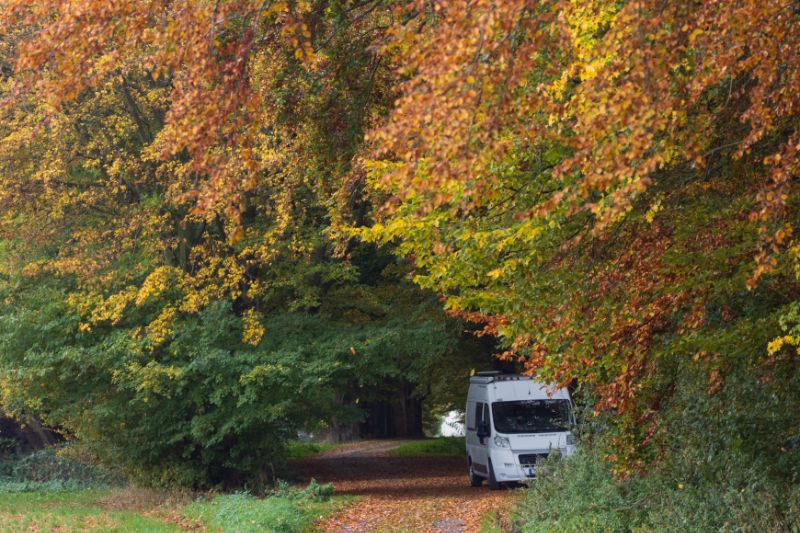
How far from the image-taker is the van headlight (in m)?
20.9

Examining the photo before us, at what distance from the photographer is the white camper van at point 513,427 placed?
2092cm

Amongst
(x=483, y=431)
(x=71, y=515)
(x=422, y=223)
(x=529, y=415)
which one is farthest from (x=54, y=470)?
(x=422, y=223)

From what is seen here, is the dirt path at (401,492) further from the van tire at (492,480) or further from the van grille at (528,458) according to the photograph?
the van grille at (528,458)

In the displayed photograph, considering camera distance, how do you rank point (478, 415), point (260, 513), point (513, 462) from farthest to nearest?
1. point (478, 415)
2. point (513, 462)
3. point (260, 513)

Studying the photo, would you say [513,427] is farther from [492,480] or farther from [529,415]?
[492,480]

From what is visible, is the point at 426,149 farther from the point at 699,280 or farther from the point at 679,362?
the point at 679,362

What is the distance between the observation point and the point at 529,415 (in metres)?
21.8

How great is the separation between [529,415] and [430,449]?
1639 centimetres

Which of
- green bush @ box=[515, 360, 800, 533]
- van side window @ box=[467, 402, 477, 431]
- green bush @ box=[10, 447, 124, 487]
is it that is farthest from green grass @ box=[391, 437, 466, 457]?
green bush @ box=[515, 360, 800, 533]

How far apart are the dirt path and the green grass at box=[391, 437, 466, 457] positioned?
636 millimetres

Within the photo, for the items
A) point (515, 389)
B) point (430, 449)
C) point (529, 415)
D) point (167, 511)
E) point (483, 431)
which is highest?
point (515, 389)

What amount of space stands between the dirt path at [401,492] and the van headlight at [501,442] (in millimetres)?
976

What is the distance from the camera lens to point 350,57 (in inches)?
479

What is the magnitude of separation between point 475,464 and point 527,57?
56.9ft
